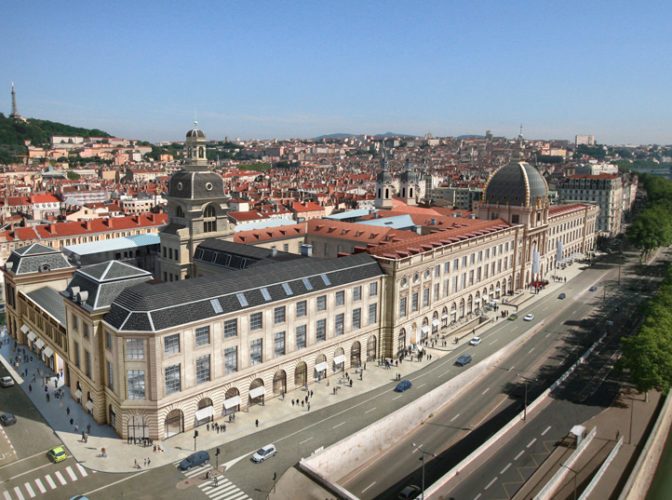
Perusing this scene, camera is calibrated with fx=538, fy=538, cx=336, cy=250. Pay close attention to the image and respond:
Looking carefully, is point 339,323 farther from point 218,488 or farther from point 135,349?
point 218,488

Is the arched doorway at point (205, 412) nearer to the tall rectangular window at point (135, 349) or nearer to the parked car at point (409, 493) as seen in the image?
the tall rectangular window at point (135, 349)

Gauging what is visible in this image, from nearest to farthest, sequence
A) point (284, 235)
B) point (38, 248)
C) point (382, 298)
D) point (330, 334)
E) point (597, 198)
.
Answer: point (330, 334), point (382, 298), point (38, 248), point (284, 235), point (597, 198)

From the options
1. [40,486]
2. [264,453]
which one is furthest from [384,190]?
[40,486]

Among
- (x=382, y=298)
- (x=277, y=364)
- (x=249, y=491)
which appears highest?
(x=382, y=298)

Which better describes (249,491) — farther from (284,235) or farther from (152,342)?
(284,235)

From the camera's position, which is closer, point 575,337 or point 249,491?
point 249,491

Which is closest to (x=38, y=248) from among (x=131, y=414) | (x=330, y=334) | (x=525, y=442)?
(x=131, y=414)

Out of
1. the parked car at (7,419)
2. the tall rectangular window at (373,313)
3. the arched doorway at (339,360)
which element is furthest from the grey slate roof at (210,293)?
the parked car at (7,419)
